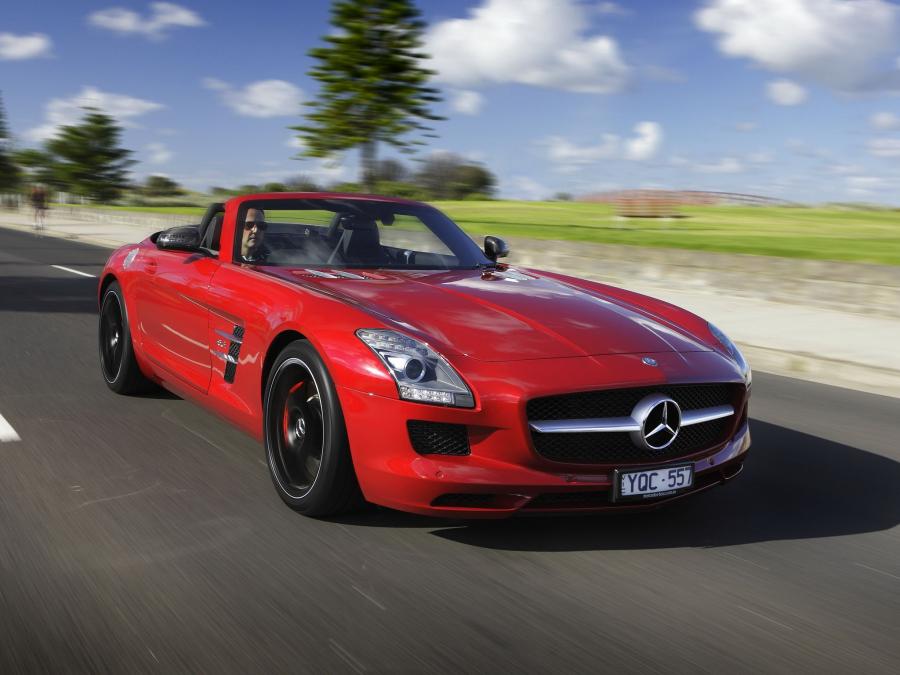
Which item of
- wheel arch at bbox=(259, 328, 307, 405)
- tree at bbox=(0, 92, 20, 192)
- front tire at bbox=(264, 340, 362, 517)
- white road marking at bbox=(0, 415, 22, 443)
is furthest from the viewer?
tree at bbox=(0, 92, 20, 192)

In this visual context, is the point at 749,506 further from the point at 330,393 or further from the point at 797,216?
the point at 797,216

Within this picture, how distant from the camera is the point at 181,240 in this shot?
5.40 meters

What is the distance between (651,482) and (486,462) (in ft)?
2.10

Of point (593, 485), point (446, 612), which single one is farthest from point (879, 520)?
point (446, 612)

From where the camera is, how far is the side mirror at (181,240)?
538 centimetres

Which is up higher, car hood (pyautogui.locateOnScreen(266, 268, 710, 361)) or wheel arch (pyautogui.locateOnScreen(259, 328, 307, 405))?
car hood (pyautogui.locateOnScreen(266, 268, 710, 361))

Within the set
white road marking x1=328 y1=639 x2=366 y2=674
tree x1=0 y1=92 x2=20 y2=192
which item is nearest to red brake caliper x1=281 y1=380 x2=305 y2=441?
white road marking x1=328 y1=639 x2=366 y2=674

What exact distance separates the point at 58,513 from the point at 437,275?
207cm

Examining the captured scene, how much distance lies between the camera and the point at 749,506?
14.3ft

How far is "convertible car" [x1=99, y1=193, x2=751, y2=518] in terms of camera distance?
3488 millimetres

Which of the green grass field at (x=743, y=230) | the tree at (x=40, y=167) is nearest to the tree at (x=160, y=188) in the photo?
the tree at (x=40, y=167)

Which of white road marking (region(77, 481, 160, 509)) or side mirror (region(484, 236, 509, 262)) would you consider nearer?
white road marking (region(77, 481, 160, 509))

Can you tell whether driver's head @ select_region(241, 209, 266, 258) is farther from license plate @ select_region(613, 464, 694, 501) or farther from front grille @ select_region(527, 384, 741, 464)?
license plate @ select_region(613, 464, 694, 501)

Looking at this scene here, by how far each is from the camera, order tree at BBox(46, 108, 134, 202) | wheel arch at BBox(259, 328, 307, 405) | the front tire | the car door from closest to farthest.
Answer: the front tire → wheel arch at BBox(259, 328, 307, 405) → the car door → tree at BBox(46, 108, 134, 202)
